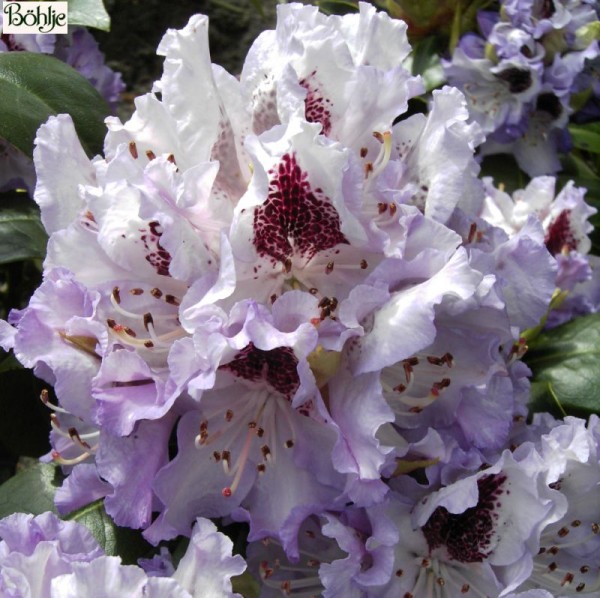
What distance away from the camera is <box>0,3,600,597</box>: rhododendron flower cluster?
71 cm

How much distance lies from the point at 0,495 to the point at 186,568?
9.7 inches

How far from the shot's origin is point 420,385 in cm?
78

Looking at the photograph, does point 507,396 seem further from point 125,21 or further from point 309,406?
point 125,21

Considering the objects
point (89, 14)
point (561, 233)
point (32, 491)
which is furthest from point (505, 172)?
point (32, 491)

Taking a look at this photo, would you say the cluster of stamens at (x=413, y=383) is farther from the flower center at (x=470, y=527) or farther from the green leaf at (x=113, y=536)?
the green leaf at (x=113, y=536)

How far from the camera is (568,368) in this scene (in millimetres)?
1113

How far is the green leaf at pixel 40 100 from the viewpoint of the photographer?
96 centimetres

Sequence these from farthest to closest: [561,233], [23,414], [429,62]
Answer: [429,62]
[561,233]
[23,414]

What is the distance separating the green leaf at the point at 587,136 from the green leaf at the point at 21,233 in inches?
29.8

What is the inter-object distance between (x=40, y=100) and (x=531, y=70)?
0.62 metres

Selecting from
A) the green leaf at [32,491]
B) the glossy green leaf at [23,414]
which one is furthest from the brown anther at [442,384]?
the glossy green leaf at [23,414]

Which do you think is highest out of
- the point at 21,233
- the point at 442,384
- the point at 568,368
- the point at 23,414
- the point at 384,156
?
the point at 384,156

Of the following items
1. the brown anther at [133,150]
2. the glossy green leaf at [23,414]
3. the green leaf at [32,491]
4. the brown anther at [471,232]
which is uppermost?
the brown anther at [133,150]

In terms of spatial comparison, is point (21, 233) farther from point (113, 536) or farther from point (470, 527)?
point (470, 527)
